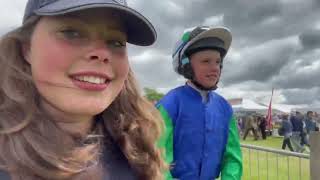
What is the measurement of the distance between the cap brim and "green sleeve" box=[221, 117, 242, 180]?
1.98 ft

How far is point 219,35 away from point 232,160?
868 millimetres

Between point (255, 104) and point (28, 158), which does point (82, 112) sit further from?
point (255, 104)

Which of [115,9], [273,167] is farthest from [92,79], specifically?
[273,167]

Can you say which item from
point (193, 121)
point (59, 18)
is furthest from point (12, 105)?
point (193, 121)

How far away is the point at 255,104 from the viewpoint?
29.0 m

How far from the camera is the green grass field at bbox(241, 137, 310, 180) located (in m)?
4.89

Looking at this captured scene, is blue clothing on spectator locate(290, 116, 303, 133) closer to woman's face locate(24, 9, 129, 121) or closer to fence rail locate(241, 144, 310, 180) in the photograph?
fence rail locate(241, 144, 310, 180)

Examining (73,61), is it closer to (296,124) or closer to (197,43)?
(197,43)

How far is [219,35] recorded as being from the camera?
10.5ft

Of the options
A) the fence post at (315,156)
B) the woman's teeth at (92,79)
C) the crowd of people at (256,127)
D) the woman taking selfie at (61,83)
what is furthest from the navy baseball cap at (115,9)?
the crowd of people at (256,127)

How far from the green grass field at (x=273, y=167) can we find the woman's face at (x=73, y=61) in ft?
12.7

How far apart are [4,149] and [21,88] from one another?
6.7 inches

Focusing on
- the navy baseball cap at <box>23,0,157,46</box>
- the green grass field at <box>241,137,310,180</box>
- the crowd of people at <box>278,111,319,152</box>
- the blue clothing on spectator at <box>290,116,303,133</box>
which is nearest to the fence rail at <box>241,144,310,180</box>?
the green grass field at <box>241,137,310,180</box>

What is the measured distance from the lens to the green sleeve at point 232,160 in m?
3.03
